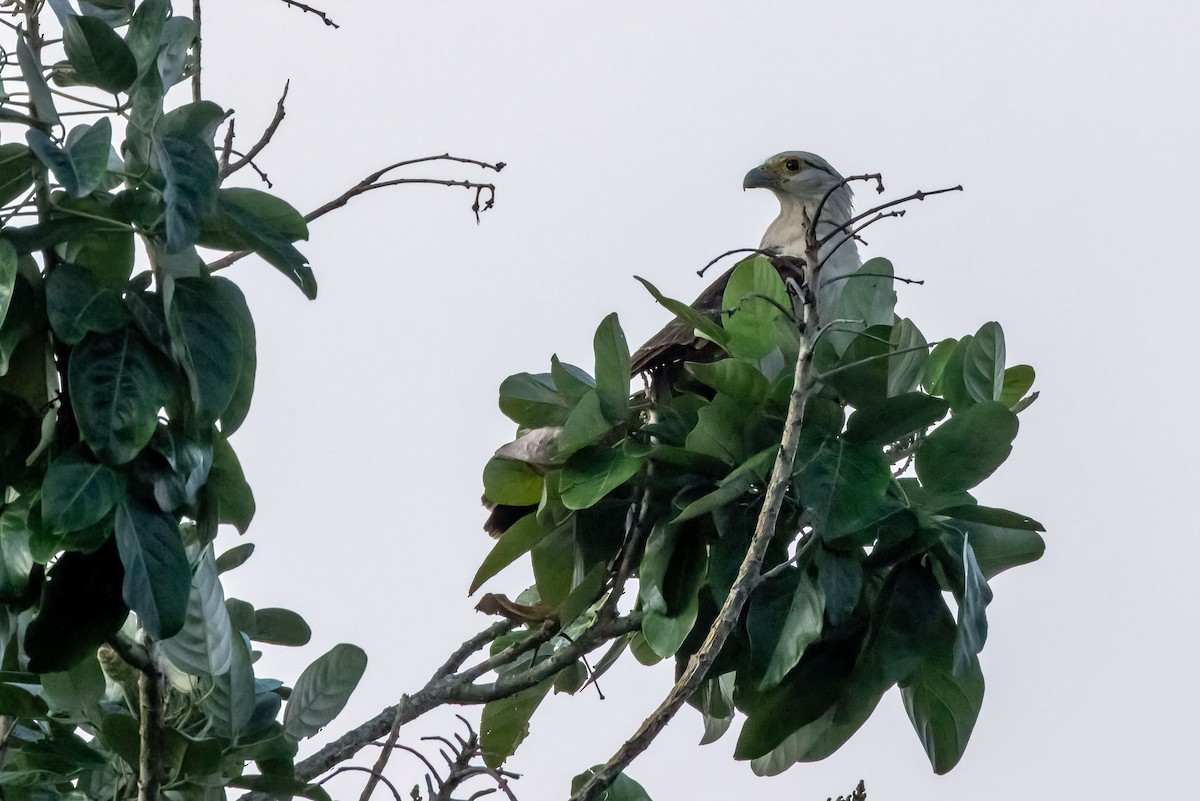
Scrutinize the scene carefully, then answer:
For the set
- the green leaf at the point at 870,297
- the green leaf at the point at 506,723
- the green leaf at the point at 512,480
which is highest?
the green leaf at the point at 870,297

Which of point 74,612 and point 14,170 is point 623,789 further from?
point 14,170

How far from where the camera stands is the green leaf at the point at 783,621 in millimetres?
2699

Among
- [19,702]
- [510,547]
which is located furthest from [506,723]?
[19,702]

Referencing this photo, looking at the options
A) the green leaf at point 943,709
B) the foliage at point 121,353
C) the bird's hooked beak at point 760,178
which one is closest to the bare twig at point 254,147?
the foliage at point 121,353

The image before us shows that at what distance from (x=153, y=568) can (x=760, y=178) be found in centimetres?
541

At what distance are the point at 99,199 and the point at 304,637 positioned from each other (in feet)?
4.71

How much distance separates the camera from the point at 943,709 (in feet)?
9.58

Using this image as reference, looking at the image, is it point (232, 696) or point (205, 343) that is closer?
point (205, 343)

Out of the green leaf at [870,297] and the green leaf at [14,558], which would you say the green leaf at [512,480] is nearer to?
the green leaf at [870,297]

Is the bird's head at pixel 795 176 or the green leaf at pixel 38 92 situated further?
the bird's head at pixel 795 176

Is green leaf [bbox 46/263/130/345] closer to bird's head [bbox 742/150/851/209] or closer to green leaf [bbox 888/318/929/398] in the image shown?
green leaf [bbox 888/318/929/398]

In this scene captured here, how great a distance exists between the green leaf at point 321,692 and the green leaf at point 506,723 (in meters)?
0.59

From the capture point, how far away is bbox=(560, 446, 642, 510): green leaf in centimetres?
291

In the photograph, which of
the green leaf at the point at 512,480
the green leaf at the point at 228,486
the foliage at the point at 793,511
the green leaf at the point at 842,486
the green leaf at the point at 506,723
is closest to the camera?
the green leaf at the point at 228,486
